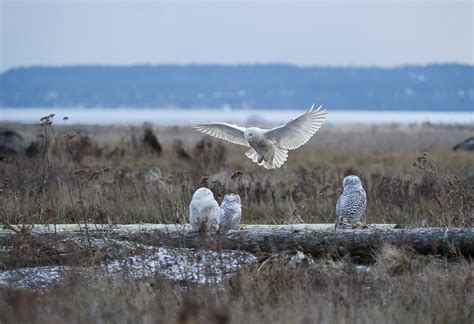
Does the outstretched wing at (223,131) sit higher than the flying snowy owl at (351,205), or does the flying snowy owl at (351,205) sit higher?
the outstretched wing at (223,131)

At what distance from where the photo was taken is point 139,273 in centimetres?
852

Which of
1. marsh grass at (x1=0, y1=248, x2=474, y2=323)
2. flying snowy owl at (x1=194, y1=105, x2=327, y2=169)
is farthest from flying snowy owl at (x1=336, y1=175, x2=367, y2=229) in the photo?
flying snowy owl at (x1=194, y1=105, x2=327, y2=169)

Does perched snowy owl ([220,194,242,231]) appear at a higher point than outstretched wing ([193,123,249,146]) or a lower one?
lower

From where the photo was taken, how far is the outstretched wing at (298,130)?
1230cm

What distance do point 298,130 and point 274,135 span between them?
0.32m

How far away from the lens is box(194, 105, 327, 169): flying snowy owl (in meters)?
12.4

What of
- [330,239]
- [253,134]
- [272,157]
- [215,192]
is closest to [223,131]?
[272,157]

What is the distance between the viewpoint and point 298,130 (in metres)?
12.6

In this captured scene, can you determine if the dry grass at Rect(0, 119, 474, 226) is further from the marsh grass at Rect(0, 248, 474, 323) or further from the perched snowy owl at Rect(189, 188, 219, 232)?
the marsh grass at Rect(0, 248, 474, 323)

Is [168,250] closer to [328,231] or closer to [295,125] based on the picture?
[328,231]

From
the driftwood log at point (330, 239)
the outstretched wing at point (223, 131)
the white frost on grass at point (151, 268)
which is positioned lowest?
the white frost on grass at point (151, 268)

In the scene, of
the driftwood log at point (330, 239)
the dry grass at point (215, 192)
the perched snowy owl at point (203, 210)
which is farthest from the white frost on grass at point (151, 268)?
the dry grass at point (215, 192)

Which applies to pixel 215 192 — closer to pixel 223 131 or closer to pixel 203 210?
pixel 223 131

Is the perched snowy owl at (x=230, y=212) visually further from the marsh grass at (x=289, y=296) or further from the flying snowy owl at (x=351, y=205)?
the marsh grass at (x=289, y=296)
